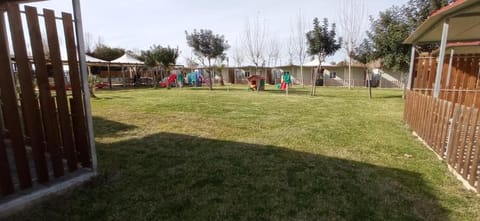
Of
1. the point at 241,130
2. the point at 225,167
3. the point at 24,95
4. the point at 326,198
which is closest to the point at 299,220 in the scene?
the point at 326,198

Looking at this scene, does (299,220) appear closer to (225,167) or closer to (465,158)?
(225,167)

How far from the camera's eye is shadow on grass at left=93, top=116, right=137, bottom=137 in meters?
6.00

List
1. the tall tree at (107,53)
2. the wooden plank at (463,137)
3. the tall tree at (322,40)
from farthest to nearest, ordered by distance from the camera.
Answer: the tall tree at (107,53), the tall tree at (322,40), the wooden plank at (463,137)

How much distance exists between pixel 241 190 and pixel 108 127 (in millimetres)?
4738

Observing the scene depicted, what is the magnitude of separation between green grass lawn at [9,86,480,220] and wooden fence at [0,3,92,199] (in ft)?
1.40

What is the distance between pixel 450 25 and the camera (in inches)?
222

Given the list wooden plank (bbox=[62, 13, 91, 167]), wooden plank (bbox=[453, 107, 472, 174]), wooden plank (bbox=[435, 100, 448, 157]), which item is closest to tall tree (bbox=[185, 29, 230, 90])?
wooden plank (bbox=[435, 100, 448, 157])

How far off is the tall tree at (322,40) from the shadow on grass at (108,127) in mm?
11406

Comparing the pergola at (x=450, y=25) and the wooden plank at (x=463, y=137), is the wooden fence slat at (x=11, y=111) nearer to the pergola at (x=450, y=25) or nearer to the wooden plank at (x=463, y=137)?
the wooden plank at (x=463, y=137)

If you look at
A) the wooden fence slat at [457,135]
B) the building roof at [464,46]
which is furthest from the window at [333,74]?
the wooden fence slat at [457,135]

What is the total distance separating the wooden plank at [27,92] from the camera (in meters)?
2.63

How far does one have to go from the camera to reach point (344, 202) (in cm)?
296

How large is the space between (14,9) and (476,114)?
5.20 m

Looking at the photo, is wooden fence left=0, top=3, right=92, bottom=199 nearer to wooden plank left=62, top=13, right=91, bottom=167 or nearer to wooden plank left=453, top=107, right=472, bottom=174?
wooden plank left=62, top=13, right=91, bottom=167
